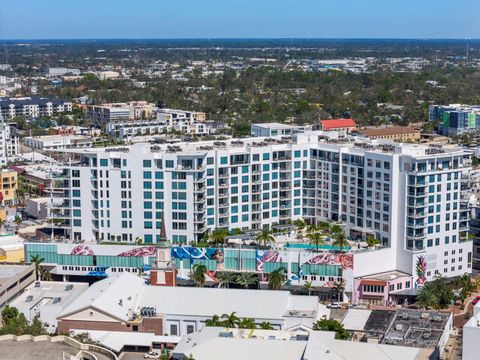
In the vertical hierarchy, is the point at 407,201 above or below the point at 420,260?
above

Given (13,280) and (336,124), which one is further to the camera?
(336,124)

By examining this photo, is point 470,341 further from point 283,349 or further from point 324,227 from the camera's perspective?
point 324,227

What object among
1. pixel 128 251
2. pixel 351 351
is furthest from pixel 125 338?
→ pixel 128 251

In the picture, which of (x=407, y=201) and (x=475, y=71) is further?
(x=475, y=71)

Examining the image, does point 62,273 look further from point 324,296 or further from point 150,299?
point 324,296

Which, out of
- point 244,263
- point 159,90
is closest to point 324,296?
point 244,263

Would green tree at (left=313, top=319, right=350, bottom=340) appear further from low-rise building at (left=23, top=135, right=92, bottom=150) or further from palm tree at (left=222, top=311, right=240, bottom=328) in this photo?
low-rise building at (left=23, top=135, right=92, bottom=150)

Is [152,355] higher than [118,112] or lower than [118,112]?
lower
